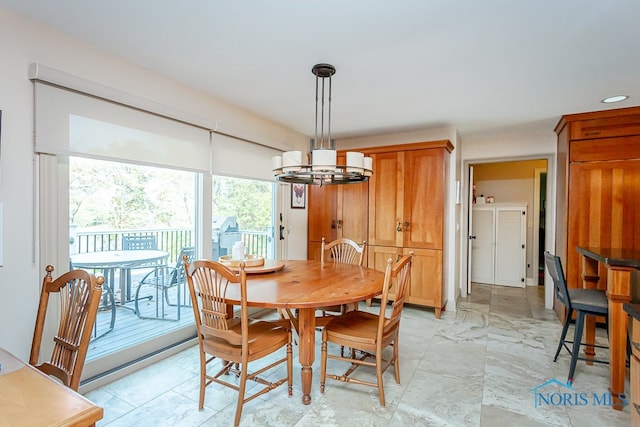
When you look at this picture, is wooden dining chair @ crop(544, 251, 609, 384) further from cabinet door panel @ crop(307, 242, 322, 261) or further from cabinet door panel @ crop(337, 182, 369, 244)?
cabinet door panel @ crop(307, 242, 322, 261)

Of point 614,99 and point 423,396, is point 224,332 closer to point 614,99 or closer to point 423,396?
point 423,396

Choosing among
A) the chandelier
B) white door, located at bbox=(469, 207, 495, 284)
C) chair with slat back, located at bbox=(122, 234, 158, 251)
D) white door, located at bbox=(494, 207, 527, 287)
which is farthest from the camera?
white door, located at bbox=(469, 207, 495, 284)

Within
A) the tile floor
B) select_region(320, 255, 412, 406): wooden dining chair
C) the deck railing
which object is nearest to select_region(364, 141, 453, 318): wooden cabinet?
the tile floor

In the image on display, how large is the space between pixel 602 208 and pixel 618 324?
1.79 metres

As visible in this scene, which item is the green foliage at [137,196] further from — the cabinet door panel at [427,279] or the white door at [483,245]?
the white door at [483,245]

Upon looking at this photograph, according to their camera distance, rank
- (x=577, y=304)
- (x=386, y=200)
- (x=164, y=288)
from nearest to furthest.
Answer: (x=577, y=304)
(x=164, y=288)
(x=386, y=200)

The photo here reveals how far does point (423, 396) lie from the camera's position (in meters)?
2.16

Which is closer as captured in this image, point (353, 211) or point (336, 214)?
point (353, 211)

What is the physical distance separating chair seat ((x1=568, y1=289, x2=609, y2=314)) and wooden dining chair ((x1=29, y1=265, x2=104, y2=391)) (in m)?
3.04

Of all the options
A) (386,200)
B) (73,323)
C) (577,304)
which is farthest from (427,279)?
(73,323)

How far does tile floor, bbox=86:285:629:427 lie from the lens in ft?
6.24

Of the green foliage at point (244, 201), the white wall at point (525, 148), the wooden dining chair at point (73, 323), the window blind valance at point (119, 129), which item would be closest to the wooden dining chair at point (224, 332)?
the wooden dining chair at point (73, 323)

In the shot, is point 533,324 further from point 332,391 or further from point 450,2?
point 450,2

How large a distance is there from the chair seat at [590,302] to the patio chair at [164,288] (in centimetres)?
333
